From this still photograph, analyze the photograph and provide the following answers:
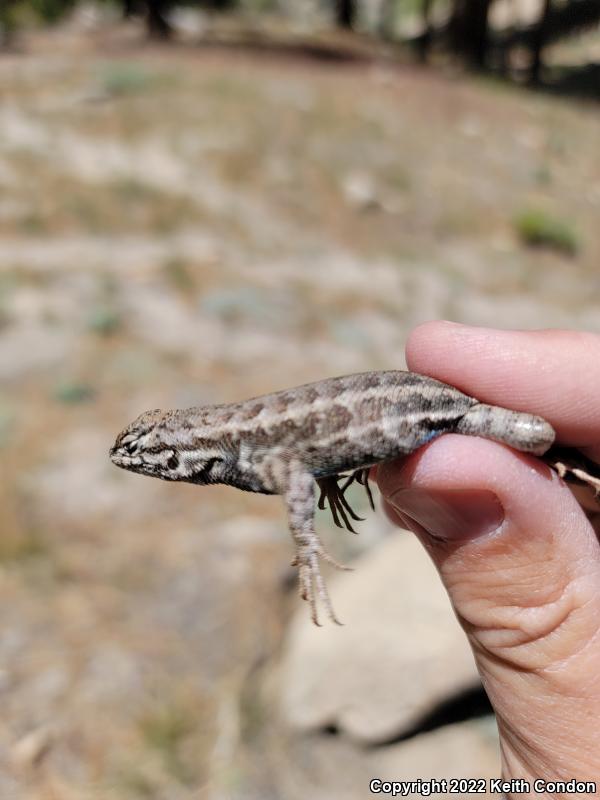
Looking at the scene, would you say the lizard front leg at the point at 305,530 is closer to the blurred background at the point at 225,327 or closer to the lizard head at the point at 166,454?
the lizard head at the point at 166,454

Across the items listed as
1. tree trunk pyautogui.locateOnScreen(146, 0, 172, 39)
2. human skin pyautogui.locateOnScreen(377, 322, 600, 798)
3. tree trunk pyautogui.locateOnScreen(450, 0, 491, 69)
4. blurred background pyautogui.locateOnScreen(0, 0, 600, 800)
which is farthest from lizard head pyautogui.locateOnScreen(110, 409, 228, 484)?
tree trunk pyautogui.locateOnScreen(450, 0, 491, 69)

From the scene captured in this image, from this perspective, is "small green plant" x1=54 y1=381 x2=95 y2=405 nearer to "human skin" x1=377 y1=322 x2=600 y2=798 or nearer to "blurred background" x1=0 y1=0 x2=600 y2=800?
"blurred background" x1=0 y1=0 x2=600 y2=800

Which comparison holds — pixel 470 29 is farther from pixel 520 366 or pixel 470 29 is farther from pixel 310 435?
pixel 310 435

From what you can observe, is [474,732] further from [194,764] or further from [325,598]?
[325,598]

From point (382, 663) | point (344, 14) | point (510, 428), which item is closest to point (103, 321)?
point (382, 663)

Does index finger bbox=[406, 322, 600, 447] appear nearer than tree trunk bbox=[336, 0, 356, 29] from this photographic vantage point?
Yes

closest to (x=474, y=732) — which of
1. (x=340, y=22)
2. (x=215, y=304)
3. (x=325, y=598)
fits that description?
(x=325, y=598)

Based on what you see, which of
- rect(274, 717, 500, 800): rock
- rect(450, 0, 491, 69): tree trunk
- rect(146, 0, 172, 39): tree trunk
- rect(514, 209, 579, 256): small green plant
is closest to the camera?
rect(274, 717, 500, 800): rock
